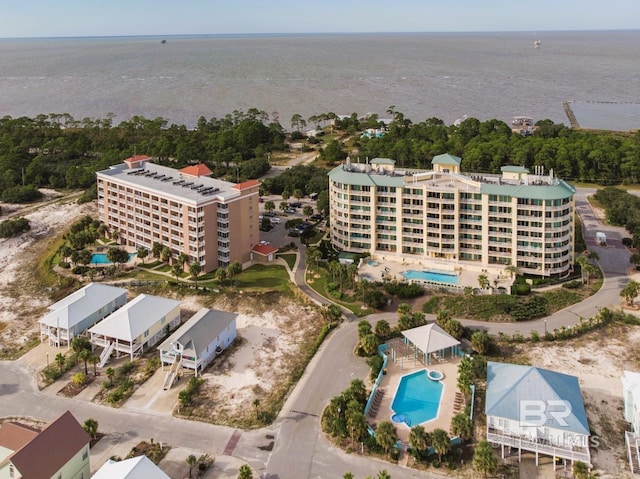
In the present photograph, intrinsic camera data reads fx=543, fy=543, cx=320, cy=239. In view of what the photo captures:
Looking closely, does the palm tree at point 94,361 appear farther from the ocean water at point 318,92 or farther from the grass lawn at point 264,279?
the ocean water at point 318,92

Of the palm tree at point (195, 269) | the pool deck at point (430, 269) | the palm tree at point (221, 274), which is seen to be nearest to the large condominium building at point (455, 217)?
the pool deck at point (430, 269)

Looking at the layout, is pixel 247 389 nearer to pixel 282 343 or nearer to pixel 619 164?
pixel 282 343

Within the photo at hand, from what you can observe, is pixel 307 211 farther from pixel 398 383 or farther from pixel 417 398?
pixel 417 398

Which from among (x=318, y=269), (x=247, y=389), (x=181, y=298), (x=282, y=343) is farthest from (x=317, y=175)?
(x=247, y=389)

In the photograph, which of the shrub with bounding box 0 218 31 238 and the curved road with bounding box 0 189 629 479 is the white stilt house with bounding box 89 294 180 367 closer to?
the curved road with bounding box 0 189 629 479

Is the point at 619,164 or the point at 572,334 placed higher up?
the point at 619,164

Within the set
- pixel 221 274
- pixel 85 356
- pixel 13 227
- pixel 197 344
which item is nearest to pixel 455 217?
pixel 221 274
